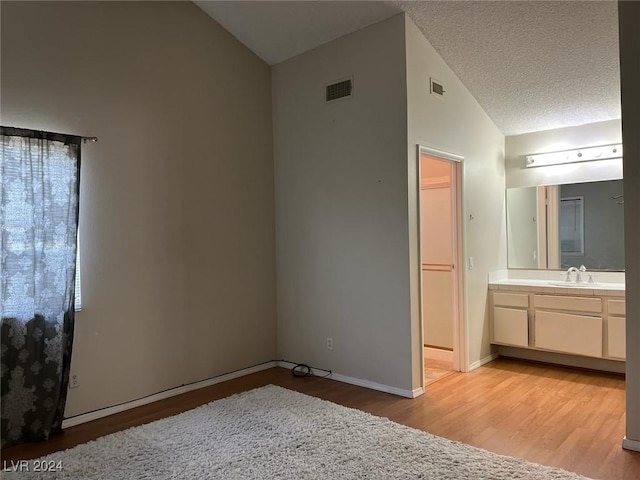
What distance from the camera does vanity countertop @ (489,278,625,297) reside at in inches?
164

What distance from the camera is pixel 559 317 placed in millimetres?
4414

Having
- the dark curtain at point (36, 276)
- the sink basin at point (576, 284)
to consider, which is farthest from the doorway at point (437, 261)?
the dark curtain at point (36, 276)

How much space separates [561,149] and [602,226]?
87 cm

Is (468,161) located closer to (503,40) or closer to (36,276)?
(503,40)

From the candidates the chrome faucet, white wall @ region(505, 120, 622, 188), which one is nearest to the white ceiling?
white wall @ region(505, 120, 622, 188)

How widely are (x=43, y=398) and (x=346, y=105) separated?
3184mm

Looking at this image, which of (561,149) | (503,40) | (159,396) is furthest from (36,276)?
(561,149)

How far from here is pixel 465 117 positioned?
4.43m

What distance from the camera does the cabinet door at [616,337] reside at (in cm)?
408

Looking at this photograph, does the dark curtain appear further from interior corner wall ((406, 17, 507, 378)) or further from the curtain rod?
interior corner wall ((406, 17, 507, 378))

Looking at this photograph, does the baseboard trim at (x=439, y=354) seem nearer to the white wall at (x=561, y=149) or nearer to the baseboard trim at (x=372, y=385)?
the baseboard trim at (x=372, y=385)

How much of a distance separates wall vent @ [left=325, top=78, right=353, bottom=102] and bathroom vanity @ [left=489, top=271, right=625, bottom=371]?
243 centimetres

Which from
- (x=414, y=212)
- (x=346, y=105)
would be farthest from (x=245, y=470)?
(x=346, y=105)

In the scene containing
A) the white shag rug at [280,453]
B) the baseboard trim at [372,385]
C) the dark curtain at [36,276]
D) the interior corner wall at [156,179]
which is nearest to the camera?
the white shag rug at [280,453]
